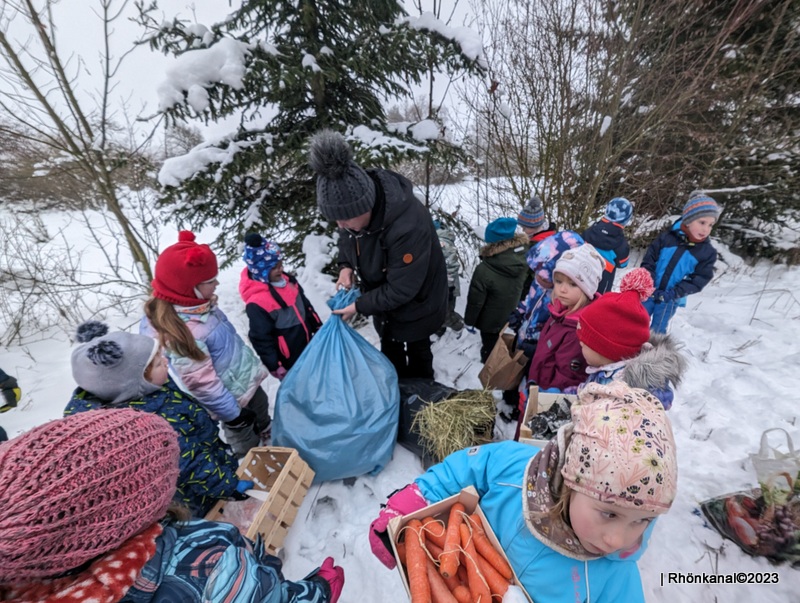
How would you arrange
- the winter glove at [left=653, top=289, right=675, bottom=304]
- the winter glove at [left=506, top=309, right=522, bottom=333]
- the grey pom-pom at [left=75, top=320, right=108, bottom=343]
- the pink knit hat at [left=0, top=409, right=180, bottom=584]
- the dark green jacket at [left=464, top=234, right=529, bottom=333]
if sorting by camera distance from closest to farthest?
1. the pink knit hat at [left=0, top=409, right=180, bottom=584]
2. the grey pom-pom at [left=75, top=320, right=108, bottom=343]
3. the winter glove at [left=506, top=309, right=522, bottom=333]
4. the dark green jacket at [left=464, top=234, right=529, bottom=333]
5. the winter glove at [left=653, top=289, right=675, bottom=304]

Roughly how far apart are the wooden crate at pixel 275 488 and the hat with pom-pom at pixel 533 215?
334 centimetres

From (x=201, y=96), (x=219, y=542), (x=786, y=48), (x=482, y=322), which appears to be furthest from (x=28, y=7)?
(x=786, y=48)

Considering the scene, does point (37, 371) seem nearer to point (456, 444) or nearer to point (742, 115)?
point (456, 444)

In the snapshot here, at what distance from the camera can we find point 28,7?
229 cm

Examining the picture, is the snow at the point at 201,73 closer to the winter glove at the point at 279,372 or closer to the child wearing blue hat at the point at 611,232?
the winter glove at the point at 279,372

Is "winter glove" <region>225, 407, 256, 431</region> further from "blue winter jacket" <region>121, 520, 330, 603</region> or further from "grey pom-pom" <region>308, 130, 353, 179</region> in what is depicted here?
"grey pom-pom" <region>308, 130, 353, 179</region>

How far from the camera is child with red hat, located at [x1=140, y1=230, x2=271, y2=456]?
6.51ft

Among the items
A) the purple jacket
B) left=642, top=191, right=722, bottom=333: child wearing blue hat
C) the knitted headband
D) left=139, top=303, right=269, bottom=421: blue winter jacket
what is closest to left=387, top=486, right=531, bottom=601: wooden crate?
the purple jacket

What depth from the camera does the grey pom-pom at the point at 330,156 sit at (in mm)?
1888

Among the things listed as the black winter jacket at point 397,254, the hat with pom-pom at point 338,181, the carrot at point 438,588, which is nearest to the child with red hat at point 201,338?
the hat with pom-pom at point 338,181

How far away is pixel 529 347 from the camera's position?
2.71 metres

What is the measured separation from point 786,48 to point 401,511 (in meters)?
7.07

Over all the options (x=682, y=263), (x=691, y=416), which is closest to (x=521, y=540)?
(x=691, y=416)

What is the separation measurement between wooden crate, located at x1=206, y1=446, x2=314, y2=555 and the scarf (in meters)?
1.08
